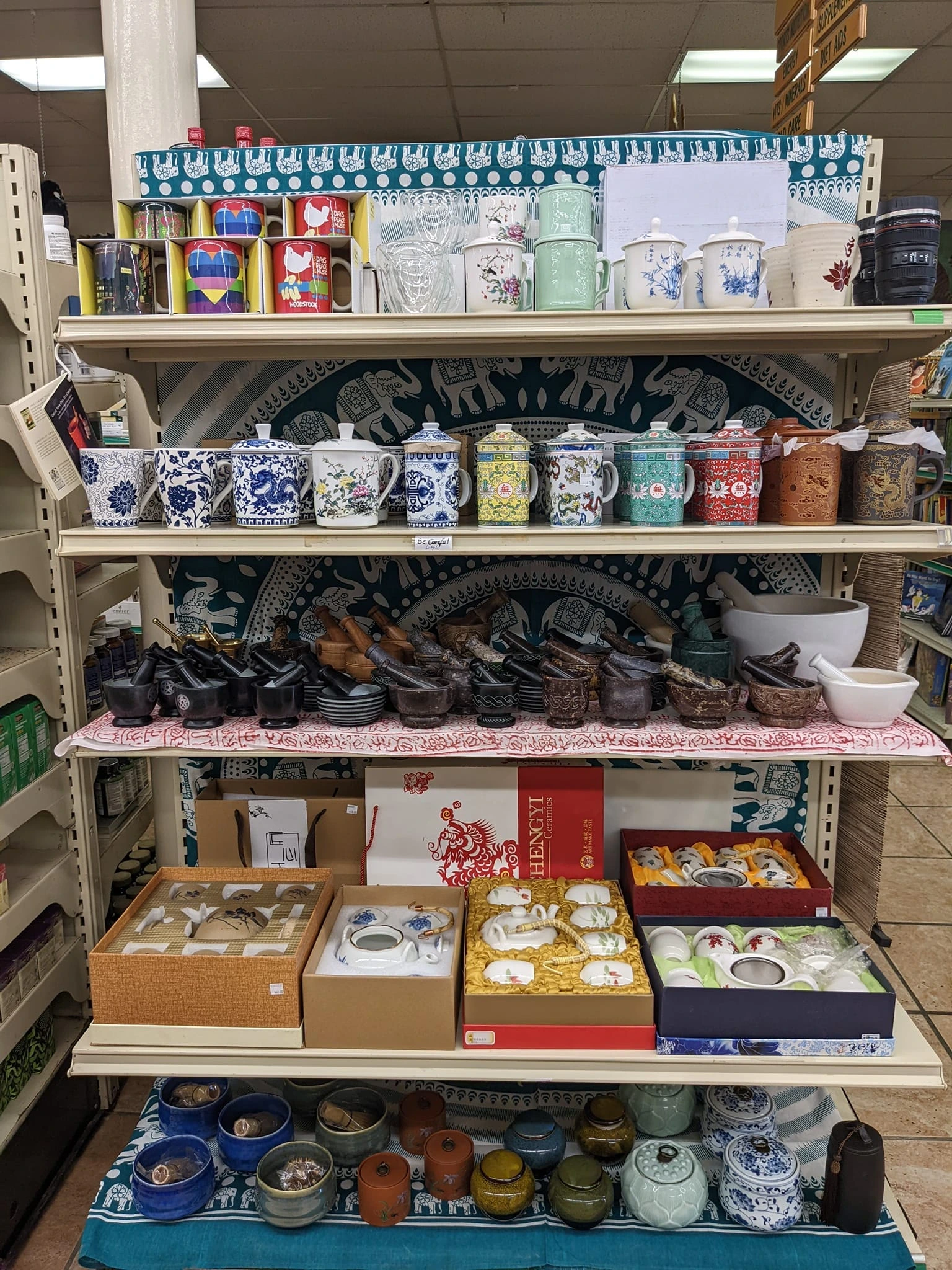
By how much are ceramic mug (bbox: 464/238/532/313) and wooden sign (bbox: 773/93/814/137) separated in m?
0.77

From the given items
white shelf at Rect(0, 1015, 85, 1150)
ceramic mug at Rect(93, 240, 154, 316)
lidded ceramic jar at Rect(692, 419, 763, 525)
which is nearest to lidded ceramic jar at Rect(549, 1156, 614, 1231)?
white shelf at Rect(0, 1015, 85, 1150)

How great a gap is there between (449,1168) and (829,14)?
8.28 ft

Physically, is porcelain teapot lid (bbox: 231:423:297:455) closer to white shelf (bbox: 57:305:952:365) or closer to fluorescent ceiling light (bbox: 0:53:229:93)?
white shelf (bbox: 57:305:952:365)

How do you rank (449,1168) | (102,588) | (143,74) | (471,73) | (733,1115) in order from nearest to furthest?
(449,1168)
(733,1115)
(143,74)
(102,588)
(471,73)

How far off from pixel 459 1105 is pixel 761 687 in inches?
47.3

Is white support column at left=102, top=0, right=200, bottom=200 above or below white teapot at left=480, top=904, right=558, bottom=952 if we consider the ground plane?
above

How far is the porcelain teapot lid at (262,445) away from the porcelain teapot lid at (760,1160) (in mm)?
1601

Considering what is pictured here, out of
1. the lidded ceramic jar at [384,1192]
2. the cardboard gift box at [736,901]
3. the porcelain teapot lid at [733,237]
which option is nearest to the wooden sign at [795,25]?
the porcelain teapot lid at [733,237]

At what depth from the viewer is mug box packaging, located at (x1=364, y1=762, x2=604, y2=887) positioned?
2.04 meters

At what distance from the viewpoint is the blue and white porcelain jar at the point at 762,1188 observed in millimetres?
1785

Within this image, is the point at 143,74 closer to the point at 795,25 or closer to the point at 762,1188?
the point at 795,25

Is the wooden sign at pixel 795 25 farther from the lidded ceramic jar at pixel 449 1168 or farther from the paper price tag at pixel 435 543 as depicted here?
the lidded ceramic jar at pixel 449 1168

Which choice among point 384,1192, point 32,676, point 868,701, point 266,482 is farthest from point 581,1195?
point 32,676

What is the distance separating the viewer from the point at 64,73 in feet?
17.4
